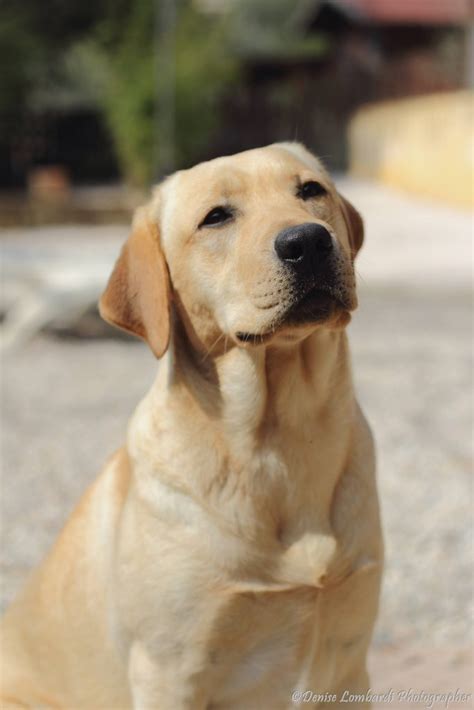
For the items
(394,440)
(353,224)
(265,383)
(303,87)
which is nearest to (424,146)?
(303,87)

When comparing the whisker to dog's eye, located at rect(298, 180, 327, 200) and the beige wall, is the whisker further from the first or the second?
the beige wall

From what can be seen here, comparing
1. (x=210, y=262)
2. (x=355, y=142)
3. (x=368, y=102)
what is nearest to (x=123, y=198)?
(x=355, y=142)

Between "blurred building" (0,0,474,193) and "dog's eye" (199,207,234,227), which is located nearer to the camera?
"dog's eye" (199,207,234,227)

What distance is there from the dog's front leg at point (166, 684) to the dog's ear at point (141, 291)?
70cm

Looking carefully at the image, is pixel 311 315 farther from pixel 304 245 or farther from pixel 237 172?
pixel 237 172

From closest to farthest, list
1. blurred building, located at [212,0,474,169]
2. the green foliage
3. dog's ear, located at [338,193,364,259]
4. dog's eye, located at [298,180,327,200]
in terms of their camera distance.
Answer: dog's eye, located at [298,180,327,200] → dog's ear, located at [338,193,364,259] → the green foliage → blurred building, located at [212,0,474,169]

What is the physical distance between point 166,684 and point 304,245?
3.30 feet

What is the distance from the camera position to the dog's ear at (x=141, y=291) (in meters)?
2.31

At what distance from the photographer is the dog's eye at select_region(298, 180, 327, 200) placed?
247 centimetres

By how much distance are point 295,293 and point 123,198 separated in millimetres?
20043

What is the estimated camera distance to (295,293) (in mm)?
2176

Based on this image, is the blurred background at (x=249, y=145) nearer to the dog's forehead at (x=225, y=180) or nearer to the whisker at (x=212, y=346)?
the dog's forehead at (x=225, y=180)

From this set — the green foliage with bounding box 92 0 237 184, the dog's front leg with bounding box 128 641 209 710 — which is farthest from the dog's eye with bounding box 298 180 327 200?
the green foliage with bounding box 92 0 237 184

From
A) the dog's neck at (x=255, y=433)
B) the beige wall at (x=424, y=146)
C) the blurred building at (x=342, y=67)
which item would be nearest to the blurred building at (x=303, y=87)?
the blurred building at (x=342, y=67)
